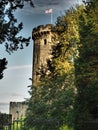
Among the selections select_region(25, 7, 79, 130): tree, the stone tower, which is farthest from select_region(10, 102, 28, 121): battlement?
select_region(25, 7, 79, 130): tree

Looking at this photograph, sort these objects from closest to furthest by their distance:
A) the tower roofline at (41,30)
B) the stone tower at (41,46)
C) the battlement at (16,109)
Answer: the stone tower at (41,46) → the battlement at (16,109) → the tower roofline at (41,30)

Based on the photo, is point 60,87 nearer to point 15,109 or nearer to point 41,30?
point 15,109

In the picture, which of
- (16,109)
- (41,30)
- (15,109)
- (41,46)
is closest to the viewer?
(41,46)

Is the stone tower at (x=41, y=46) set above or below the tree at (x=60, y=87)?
above

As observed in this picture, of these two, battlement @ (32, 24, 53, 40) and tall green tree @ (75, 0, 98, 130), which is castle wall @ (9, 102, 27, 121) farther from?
tall green tree @ (75, 0, 98, 130)

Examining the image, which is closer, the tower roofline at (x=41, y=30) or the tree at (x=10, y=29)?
the tree at (x=10, y=29)

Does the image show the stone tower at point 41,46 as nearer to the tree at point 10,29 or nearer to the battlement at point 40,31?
the battlement at point 40,31

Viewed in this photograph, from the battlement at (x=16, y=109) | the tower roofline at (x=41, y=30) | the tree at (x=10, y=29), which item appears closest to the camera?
the tree at (x=10, y=29)

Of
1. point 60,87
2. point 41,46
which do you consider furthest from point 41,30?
point 60,87

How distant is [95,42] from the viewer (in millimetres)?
45781

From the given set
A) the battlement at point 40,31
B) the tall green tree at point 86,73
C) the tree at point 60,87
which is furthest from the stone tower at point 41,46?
the tall green tree at point 86,73

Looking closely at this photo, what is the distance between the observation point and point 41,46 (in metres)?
79.8

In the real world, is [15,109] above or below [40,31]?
below

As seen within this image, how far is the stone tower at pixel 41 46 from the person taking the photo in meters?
75.2
